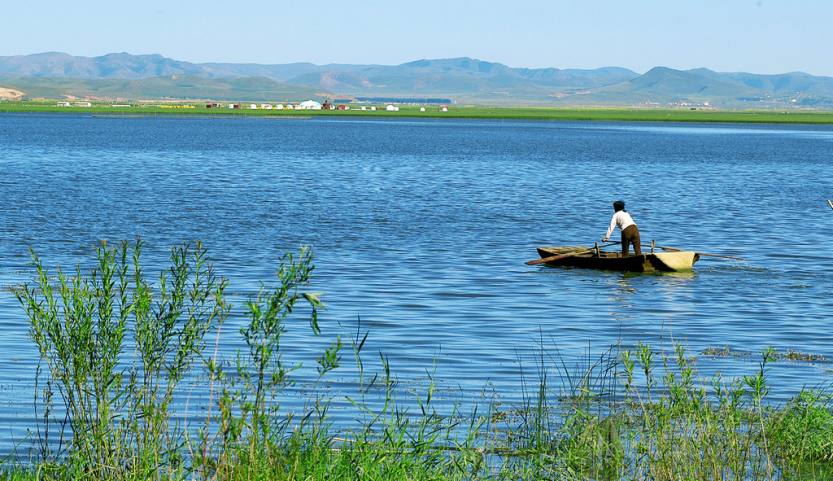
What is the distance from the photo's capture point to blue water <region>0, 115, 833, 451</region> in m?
23.1

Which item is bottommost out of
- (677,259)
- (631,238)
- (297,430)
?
(677,259)

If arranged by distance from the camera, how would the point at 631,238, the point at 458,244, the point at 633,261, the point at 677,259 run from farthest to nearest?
the point at 458,244, the point at 631,238, the point at 633,261, the point at 677,259

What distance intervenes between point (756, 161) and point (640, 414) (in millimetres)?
104885

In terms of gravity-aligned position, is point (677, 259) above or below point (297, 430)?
below

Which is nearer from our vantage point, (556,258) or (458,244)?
(556,258)

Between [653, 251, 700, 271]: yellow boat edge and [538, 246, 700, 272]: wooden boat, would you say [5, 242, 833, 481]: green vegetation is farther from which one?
[538, 246, 700, 272]: wooden boat

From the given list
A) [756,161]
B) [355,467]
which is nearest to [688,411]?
[355,467]

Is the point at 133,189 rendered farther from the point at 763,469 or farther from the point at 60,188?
the point at 763,469

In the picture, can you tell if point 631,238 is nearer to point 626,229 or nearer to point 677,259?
point 626,229

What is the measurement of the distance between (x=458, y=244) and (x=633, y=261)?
27.5 feet

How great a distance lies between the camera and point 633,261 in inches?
1403

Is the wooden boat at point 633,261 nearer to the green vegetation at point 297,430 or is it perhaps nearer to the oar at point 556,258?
the oar at point 556,258

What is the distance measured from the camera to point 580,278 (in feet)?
113

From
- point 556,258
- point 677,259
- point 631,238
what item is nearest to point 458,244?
point 556,258
